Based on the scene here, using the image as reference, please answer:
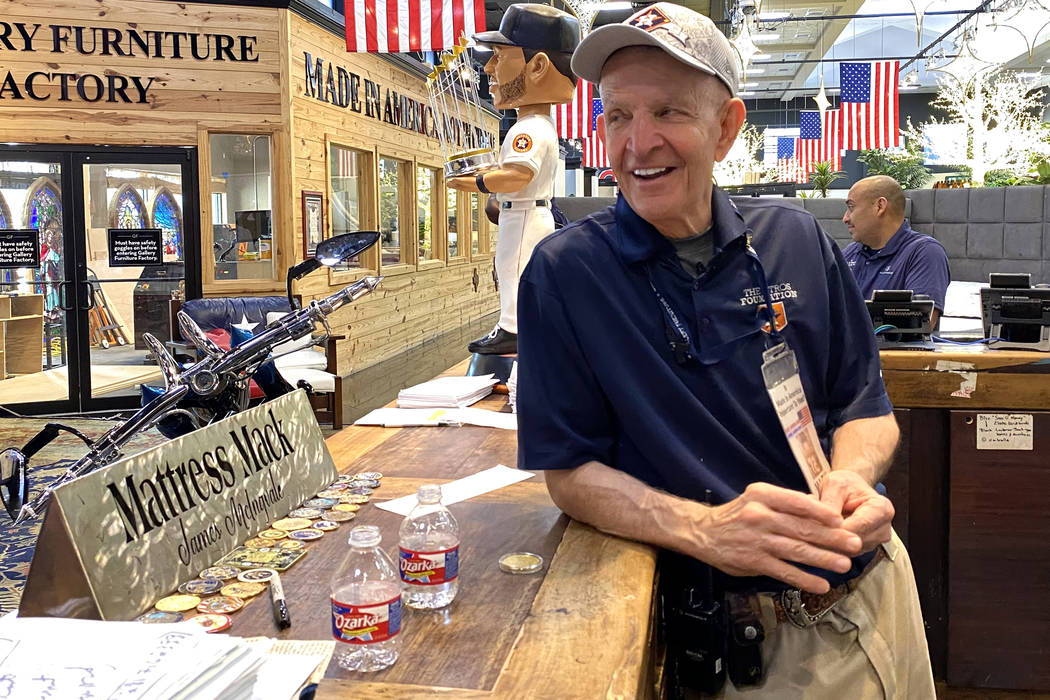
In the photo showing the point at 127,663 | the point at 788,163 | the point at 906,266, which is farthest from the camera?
the point at 788,163

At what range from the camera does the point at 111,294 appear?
26.5 feet

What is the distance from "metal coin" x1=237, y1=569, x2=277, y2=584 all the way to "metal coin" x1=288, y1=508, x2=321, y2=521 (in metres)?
0.27

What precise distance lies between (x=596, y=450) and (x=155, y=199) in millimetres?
7637

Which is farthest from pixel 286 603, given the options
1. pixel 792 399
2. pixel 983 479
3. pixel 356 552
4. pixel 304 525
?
pixel 983 479

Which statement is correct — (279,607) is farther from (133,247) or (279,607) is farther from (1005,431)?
(133,247)

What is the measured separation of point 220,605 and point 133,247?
756cm

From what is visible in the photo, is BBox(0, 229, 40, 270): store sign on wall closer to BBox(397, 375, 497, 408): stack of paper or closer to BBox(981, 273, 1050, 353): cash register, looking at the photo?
BBox(397, 375, 497, 408): stack of paper

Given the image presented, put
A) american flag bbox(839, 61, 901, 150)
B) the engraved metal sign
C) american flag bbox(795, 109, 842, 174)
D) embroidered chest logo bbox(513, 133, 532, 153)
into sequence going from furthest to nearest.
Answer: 1. american flag bbox(795, 109, 842, 174)
2. american flag bbox(839, 61, 901, 150)
3. embroidered chest logo bbox(513, 133, 532, 153)
4. the engraved metal sign

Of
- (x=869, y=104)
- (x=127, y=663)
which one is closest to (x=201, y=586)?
(x=127, y=663)

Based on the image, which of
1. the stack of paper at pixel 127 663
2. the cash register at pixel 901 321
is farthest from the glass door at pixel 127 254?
the stack of paper at pixel 127 663

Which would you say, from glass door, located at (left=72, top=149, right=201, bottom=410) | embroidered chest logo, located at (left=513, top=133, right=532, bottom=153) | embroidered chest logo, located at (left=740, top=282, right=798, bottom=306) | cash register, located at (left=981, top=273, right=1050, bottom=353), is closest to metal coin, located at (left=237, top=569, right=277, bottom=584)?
embroidered chest logo, located at (left=740, top=282, right=798, bottom=306)

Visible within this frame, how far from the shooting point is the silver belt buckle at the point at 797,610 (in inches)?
60.4

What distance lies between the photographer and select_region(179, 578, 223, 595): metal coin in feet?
4.35

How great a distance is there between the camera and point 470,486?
1.90 m
